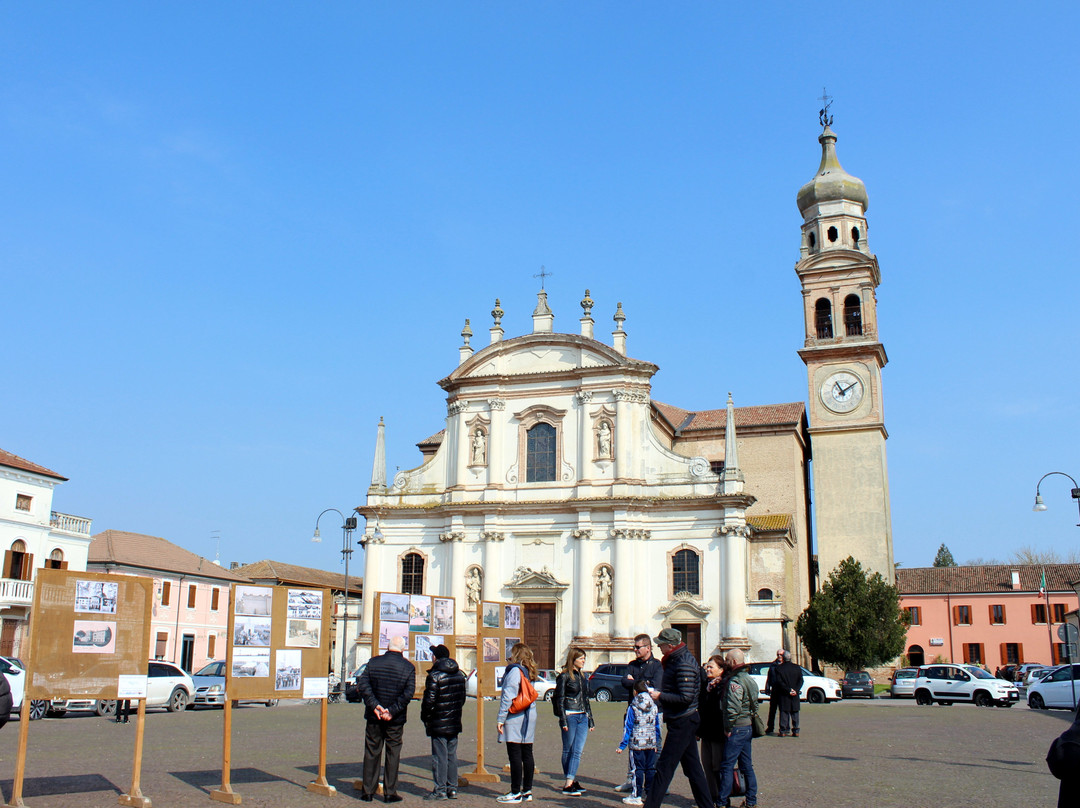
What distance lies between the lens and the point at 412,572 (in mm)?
39406

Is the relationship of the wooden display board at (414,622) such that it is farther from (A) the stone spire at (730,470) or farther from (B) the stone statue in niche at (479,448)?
(B) the stone statue in niche at (479,448)

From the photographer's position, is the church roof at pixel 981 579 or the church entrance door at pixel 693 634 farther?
the church roof at pixel 981 579

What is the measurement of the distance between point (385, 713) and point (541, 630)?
1069 inches

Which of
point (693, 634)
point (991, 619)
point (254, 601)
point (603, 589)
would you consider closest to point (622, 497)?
point (603, 589)

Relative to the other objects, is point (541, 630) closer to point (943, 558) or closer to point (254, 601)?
point (254, 601)

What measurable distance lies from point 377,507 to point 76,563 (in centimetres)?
1181

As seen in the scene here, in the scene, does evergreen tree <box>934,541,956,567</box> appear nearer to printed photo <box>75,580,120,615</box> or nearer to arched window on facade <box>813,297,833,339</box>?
arched window on facade <box>813,297,833,339</box>

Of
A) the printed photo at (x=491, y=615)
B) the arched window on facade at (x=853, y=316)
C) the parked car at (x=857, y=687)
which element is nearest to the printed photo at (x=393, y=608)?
the printed photo at (x=491, y=615)

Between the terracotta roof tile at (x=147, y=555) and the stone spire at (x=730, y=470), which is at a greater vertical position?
the stone spire at (x=730, y=470)

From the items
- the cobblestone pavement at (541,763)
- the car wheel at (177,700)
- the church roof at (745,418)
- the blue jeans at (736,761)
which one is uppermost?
the church roof at (745,418)

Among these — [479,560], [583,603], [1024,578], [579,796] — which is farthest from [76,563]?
[1024,578]

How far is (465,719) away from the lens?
2242cm

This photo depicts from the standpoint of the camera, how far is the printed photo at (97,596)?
31.8 feet

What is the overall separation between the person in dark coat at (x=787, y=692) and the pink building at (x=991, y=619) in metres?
43.3
